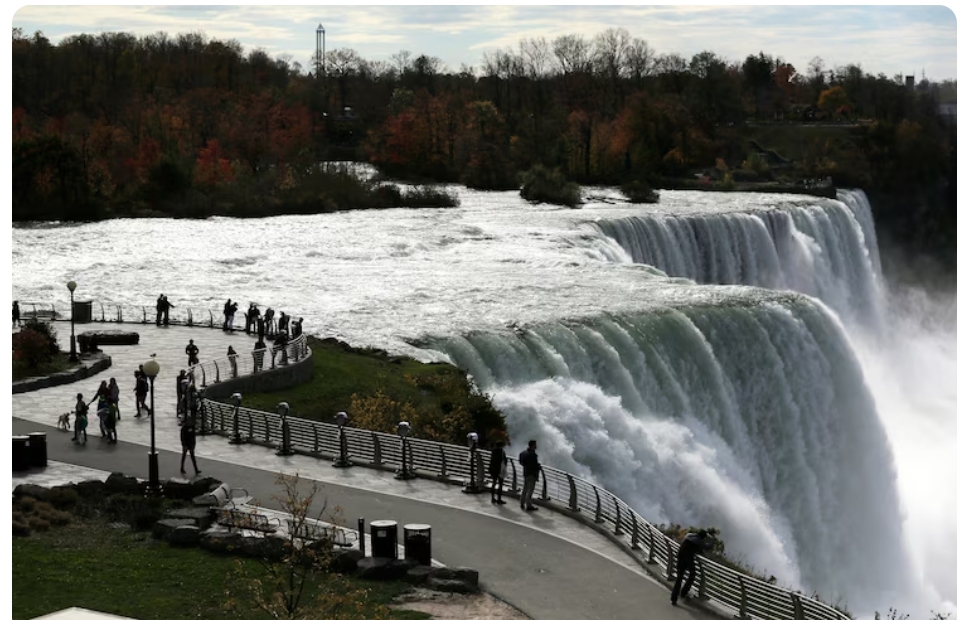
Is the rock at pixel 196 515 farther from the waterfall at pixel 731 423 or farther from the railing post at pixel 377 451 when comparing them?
the waterfall at pixel 731 423

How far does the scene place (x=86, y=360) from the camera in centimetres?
3800

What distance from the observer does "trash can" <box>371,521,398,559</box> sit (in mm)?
21453

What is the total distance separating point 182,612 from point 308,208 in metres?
66.2

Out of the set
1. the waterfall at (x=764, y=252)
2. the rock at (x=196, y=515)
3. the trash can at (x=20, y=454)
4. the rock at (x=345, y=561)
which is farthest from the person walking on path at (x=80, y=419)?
the waterfall at (x=764, y=252)

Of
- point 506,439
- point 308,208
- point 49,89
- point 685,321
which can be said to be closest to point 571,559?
point 506,439

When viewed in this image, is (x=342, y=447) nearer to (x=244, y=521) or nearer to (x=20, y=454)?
(x=244, y=521)

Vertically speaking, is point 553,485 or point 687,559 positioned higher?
point 687,559

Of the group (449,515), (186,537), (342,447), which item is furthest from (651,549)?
(342,447)

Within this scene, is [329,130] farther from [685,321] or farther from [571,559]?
[571,559]

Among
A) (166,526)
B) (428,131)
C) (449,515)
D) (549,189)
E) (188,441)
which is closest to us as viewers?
(166,526)

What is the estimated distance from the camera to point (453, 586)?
815 inches

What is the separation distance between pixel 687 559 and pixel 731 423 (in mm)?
20846

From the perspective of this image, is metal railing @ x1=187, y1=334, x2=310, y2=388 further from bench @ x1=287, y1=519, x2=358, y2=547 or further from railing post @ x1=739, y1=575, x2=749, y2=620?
railing post @ x1=739, y1=575, x2=749, y2=620

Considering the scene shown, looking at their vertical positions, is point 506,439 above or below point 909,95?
below
